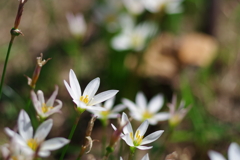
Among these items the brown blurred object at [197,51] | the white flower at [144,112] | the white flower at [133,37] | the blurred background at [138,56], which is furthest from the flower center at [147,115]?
the brown blurred object at [197,51]

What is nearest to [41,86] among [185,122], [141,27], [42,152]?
[141,27]

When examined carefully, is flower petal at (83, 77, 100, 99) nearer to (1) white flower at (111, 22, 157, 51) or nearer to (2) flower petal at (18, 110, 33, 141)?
(2) flower petal at (18, 110, 33, 141)

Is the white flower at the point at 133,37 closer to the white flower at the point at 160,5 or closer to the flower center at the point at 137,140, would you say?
the white flower at the point at 160,5

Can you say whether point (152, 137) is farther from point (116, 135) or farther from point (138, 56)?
point (138, 56)

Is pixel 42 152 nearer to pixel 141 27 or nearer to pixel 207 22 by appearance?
pixel 141 27

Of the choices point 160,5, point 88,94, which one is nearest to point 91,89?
point 88,94

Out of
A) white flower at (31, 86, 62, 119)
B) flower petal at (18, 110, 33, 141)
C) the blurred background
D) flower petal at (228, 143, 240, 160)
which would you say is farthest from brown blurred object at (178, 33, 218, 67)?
flower petal at (18, 110, 33, 141)
